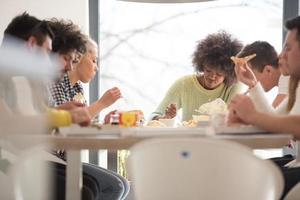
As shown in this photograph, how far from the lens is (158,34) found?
3482 mm

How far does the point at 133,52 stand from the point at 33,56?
71.3 inches

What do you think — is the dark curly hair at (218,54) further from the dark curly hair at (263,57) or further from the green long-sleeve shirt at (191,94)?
the dark curly hair at (263,57)

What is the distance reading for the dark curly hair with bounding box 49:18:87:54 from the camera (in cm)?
237

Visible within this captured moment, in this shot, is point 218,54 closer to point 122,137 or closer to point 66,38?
point 66,38

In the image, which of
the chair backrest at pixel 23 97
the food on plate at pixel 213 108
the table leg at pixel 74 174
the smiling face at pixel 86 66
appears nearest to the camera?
the chair backrest at pixel 23 97

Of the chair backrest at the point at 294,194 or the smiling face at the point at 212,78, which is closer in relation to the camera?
the chair backrest at the point at 294,194

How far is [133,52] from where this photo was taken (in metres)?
3.49

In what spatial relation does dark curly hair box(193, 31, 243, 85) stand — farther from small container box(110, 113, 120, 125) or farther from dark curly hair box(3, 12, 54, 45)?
dark curly hair box(3, 12, 54, 45)

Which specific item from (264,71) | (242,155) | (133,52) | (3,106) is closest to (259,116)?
(242,155)

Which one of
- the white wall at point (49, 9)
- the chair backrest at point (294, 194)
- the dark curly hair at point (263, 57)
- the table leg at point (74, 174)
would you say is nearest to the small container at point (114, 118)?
the table leg at point (74, 174)

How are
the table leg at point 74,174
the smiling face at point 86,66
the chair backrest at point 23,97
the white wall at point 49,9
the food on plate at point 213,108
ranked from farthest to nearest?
the white wall at point 49,9 < the smiling face at point 86,66 < the food on plate at point 213,108 < the table leg at point 74,174 < the chair backrest at point 23,97

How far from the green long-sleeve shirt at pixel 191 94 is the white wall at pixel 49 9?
919mm

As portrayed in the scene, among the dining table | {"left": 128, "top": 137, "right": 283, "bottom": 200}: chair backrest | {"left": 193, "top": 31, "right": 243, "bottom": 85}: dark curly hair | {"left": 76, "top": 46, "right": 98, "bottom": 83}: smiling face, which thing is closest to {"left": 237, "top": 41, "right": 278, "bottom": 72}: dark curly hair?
{"left": 193, "top": 31, "right": 243, "bottom": 85}: dark curly hair

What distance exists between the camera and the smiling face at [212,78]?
9.01 ft
